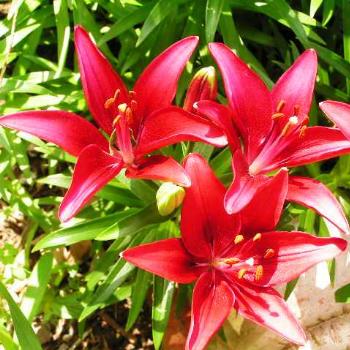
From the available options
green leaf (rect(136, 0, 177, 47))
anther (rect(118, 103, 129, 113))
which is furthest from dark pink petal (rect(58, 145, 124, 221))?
green leaf (rect(136, 0, 177, 47))

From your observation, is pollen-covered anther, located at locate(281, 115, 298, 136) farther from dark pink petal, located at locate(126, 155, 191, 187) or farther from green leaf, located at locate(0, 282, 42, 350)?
green leaf, located at locate(0, 282, 42, 350)

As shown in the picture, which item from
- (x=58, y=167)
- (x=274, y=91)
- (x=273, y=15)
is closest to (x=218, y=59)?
(x=274, y=91)

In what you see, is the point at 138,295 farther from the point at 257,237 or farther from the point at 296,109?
the point at 296,109

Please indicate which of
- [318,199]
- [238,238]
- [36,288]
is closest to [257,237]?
[238,238]

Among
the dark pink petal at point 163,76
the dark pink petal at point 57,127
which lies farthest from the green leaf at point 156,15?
the dark pink petal at point 57,127

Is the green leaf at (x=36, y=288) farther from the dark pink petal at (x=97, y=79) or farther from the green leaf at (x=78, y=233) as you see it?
the dark pink petal at (x=97, y=79)

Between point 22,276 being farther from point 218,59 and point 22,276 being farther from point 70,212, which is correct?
point 218,59
